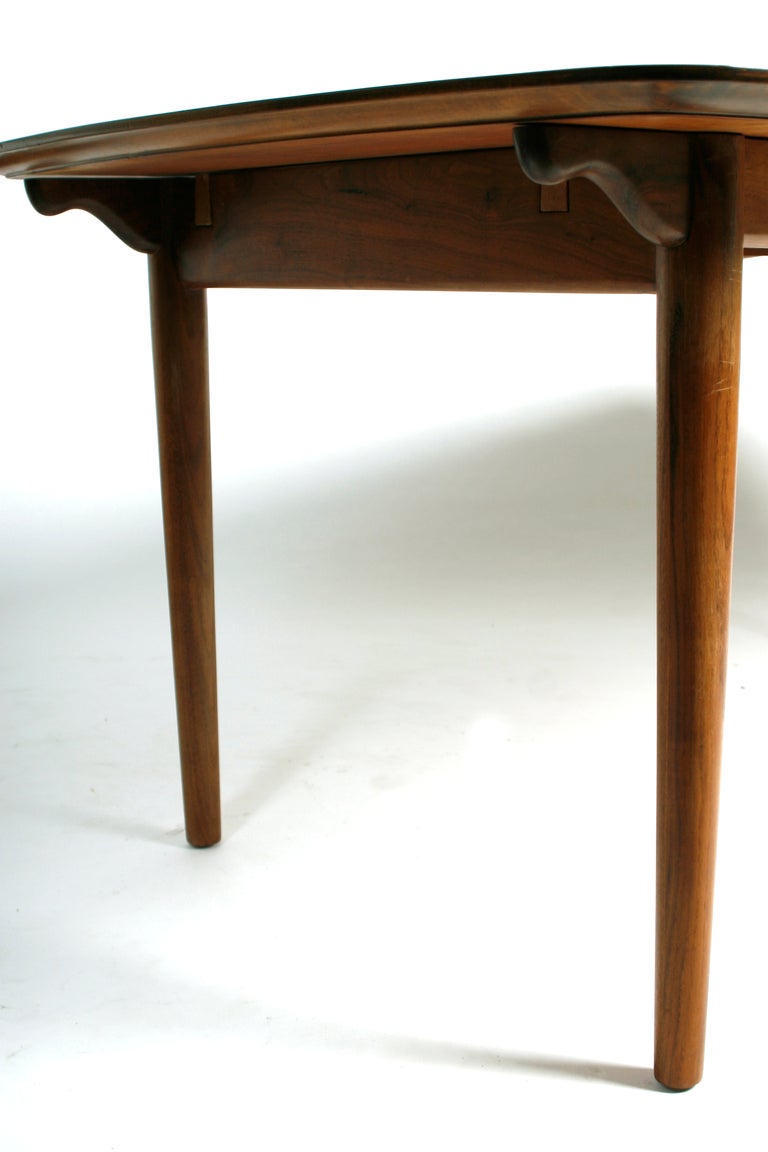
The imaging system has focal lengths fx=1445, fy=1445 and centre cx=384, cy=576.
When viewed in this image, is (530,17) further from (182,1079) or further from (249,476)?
(182,1079)

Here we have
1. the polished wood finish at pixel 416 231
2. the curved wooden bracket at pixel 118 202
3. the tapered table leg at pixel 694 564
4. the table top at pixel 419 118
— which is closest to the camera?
the table top at pixel 419 118

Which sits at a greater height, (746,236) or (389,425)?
(746,236)

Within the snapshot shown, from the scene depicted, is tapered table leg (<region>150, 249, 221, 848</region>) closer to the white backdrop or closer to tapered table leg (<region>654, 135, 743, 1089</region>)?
the white backdrop

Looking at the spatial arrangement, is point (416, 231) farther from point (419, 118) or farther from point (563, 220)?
point (419, 118)

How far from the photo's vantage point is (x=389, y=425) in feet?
9.46

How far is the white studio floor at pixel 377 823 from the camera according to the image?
1.12 m

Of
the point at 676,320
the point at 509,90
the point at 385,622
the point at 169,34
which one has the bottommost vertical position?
the point at 385,622

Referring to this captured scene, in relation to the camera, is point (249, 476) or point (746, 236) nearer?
point (746, 236)

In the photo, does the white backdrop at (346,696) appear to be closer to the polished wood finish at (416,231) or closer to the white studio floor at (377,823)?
the white studio floor at (377,823)

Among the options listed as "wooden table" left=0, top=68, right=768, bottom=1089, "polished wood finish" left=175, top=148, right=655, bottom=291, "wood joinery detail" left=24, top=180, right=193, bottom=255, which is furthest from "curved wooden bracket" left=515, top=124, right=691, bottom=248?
"wood joinery detail" left=24, top=180, right=193, bottom=255

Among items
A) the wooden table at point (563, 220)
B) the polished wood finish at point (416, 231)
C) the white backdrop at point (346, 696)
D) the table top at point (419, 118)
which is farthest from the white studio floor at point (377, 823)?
the table top at point (419, 118)

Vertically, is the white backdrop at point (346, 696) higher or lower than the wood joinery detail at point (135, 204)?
lower

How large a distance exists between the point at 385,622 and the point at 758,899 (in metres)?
1.06

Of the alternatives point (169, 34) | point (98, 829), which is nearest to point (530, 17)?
point (169, 34)
